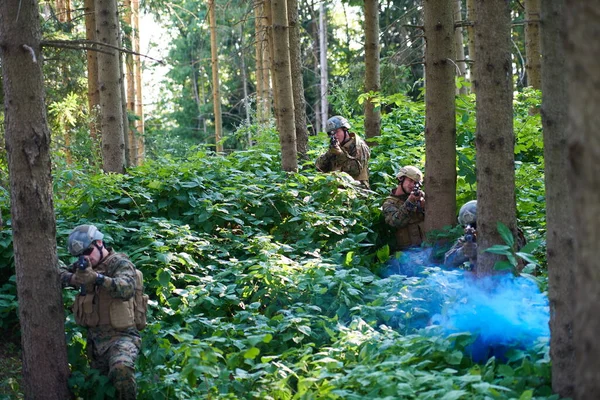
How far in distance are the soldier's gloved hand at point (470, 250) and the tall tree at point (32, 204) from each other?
3.81m

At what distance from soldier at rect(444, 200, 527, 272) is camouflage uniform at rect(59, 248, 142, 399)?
320 cm

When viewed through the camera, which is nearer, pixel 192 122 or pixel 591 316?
pixel 591 316

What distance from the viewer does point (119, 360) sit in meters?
6.62

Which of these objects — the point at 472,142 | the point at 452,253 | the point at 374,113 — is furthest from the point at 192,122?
the point at 452,253

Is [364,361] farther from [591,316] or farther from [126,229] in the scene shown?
[126,229]

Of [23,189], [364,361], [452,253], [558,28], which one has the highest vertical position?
[558,28]

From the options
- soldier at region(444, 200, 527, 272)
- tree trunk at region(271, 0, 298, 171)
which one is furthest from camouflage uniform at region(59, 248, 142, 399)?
tree trunk at region(271, 0, 298, 171)

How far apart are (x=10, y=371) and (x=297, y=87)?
7552 millimetres

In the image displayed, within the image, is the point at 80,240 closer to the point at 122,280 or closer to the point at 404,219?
the point at 122,280

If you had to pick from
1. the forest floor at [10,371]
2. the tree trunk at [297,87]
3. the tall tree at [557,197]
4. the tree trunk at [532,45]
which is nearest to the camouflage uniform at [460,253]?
the tall tree at [557,197]

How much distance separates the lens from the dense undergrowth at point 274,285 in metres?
5.73

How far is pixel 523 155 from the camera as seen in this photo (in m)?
12.9

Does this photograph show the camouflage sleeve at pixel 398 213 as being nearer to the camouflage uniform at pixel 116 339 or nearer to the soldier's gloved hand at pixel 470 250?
the soldier's gloved hand at pixel 470 250

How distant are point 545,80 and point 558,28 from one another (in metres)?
0.35
